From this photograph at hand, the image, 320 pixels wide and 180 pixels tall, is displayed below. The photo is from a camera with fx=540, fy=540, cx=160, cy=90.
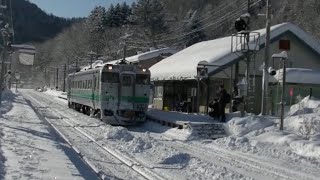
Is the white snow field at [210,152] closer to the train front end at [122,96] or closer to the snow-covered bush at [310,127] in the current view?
the snow-covered bush at [310,127]

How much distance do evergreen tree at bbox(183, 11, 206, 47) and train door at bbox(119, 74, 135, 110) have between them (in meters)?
59.2

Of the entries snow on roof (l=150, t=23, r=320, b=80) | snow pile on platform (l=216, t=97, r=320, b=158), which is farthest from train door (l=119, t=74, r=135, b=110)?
snow pile on platform (l=216, t=97, r=320, b=158)

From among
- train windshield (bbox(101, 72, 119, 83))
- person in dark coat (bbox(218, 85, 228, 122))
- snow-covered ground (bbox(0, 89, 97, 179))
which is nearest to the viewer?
snow-covered ground (bbox(0, 89, 97, 179))

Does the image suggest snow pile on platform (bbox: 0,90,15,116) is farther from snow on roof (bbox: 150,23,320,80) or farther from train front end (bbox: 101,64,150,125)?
snow on roof (bbox: 150,23,320,80)

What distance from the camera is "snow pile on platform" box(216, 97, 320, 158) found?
16.6 m

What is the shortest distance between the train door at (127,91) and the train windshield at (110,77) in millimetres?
266

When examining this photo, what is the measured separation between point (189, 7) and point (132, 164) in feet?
284

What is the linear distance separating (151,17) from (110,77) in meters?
74.0

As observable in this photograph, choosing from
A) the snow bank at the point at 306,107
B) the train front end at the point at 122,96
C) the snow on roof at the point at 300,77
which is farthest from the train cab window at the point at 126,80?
the snow on roof at the point at 300,77

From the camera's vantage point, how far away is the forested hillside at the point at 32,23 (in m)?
72.9

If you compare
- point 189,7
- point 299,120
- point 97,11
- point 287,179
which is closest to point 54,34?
point 97,11

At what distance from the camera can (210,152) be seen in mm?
16641

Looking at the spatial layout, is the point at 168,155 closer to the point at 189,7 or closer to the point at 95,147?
the point at 95,147

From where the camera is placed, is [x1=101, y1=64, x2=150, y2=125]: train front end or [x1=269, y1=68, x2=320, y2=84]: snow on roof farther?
[x1=269, y1=68, x2=320, y2=84]: snow on roof
